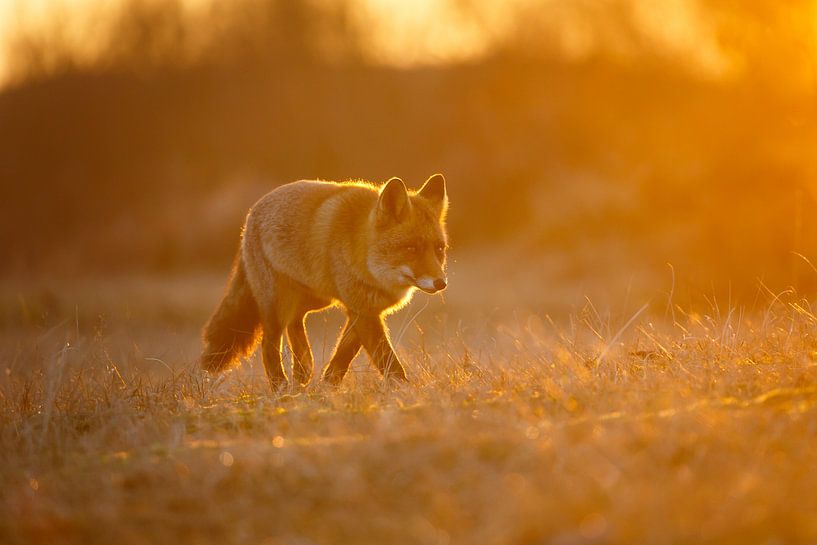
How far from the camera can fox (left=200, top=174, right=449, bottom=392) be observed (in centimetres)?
718

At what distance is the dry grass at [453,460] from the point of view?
10.9 ft

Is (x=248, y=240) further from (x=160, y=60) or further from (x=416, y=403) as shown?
(x=160, y=60)

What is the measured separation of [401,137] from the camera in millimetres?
30922

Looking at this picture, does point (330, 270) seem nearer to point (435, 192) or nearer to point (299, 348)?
point (299, 348)

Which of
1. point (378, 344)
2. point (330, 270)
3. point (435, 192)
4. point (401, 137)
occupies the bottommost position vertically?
point (401, 137)

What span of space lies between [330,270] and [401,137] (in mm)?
23984

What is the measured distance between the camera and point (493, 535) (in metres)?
3.23

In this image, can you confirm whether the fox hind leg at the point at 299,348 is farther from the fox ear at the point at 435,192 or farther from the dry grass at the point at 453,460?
the dry grass at the point at 453,460

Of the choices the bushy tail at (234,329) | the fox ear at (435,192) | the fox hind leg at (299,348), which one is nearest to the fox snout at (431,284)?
the fox ear at (435,192)

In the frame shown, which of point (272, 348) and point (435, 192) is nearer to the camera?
point (272, 348)

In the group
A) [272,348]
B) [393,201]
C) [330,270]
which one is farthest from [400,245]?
[272,348]

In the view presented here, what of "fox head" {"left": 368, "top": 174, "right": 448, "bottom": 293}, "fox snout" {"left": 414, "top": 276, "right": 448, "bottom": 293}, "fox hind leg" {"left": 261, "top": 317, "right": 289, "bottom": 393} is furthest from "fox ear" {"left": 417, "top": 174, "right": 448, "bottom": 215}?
"fox hind leg" {"left": 261, "top": 317, "right": 289, "bottom": 393}

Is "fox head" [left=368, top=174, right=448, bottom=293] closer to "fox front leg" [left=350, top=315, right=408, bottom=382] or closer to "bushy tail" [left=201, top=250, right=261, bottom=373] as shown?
"fox front leg" [left=350, top=315, right=408, bottom=382]

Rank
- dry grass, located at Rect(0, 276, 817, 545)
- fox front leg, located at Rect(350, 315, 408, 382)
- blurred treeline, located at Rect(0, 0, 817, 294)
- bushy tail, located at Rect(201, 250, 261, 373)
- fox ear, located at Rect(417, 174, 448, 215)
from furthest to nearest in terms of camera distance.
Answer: blurred treeline, located at Rect(0, 0, 817, 294) < bushy tail, located at Rect(201, 250, 261, 373) < fox ear, located at Rect(417, 174, 448, 215) < fox front leg, located at Rect(350, 315, 408, 382) < dry grass, located at Rect(0, 276, 817, 545)
